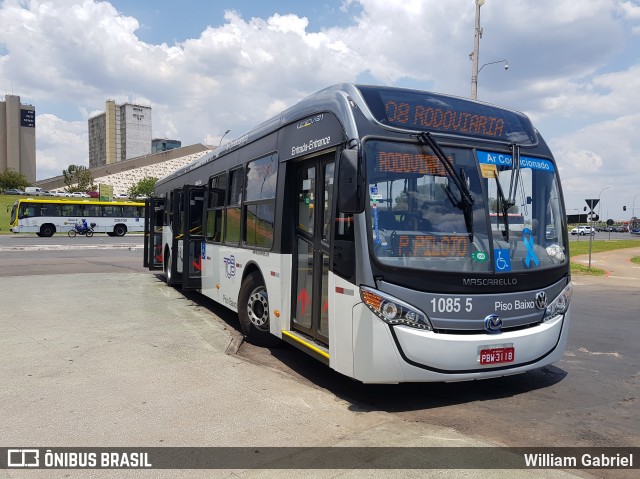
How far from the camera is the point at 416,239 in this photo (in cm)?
483

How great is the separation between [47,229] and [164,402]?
43278mm

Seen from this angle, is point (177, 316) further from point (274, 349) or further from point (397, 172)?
point (397, 172)

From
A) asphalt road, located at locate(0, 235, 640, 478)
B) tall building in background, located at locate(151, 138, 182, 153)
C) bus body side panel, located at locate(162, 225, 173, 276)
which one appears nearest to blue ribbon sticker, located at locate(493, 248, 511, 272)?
asphalt road, located at locate(0, 235, 640, 478)

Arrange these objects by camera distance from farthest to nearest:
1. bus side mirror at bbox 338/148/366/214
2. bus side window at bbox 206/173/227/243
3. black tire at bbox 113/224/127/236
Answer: black tire at bbox 113/224/127/236 → bus side window at bbox 206/173/227/243 → bus side mirror at bbox 338/148/366/214

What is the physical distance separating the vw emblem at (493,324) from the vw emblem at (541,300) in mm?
589

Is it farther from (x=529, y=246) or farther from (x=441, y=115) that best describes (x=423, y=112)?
(x=529, y=246)

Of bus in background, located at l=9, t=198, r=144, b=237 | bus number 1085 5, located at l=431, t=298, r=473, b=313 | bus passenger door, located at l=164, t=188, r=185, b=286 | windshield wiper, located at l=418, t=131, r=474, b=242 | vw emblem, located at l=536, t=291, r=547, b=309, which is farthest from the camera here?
bus in background, located at l=9, t=198, r=144, b=237

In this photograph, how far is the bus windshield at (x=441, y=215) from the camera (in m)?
4.80

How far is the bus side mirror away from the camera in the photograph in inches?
180

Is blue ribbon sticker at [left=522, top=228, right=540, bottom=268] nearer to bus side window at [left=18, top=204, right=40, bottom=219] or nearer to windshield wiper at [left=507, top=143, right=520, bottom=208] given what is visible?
windshield wiper at [left=507, top=143, right=520, bottom=208]

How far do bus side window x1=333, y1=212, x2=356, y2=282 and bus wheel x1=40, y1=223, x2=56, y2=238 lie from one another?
43.8 m

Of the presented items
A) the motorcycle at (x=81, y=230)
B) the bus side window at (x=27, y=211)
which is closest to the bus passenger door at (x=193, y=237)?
the motorcycle at (x=81, y=230)

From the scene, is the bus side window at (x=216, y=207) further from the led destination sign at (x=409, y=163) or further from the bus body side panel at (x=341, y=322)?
the led destination sign at (x=409, y=163)

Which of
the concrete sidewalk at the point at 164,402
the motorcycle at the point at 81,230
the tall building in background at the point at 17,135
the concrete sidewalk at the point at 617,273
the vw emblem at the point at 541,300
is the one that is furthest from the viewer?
the tall building in background at the point at 17,135
